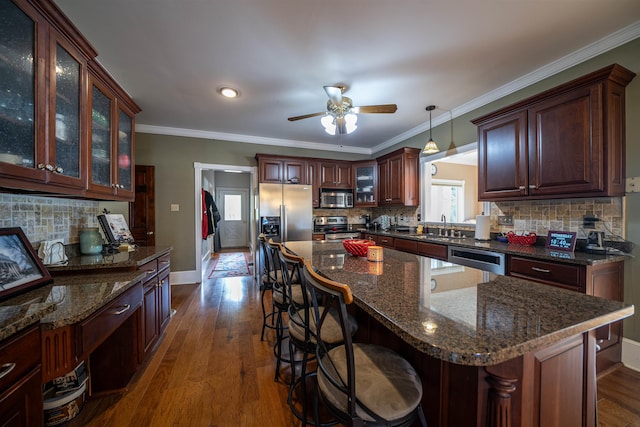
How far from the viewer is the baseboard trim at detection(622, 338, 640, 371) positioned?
183 centimetres

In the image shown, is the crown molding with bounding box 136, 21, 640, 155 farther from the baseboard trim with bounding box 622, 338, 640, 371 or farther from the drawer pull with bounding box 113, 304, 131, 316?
the drawer pull with bounding box 113, 304, 131, 316

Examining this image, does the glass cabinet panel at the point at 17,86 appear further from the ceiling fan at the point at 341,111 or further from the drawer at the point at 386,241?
the drawer at the point at 386,241

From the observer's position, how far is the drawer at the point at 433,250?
279 cm

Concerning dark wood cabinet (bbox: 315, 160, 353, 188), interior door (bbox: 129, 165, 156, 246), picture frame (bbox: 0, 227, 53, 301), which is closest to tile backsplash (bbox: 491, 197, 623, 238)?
dark wood cabinet (bbox: 315, 160, 353, 188)

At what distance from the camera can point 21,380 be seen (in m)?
0.80

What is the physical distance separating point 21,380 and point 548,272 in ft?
9.79

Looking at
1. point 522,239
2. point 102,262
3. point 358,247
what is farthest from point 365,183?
point 102,262

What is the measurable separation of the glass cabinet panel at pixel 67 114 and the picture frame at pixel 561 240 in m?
3.78

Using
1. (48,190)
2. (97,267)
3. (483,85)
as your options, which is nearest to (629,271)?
(483,85)

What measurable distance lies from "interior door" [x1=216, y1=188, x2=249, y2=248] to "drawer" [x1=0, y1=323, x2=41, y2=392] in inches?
299

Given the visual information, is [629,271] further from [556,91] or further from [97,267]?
[97,267]

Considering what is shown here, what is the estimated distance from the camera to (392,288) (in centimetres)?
106

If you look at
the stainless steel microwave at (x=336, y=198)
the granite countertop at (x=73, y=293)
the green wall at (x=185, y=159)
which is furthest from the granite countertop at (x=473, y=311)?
the stainless steel microwave at (x=336, y=198)

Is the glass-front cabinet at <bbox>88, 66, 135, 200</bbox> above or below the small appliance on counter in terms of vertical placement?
above
